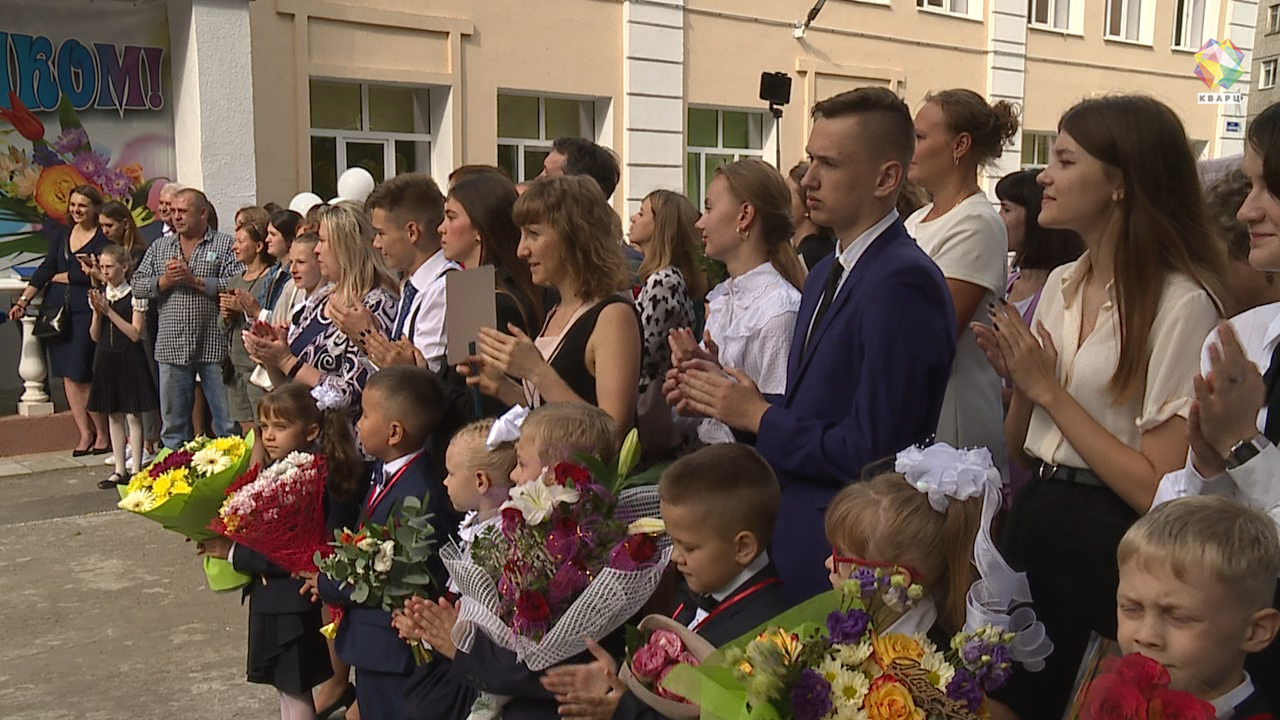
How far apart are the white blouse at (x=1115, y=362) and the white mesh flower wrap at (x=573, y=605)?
0.86 m

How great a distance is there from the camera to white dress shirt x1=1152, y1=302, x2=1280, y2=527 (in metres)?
1.87

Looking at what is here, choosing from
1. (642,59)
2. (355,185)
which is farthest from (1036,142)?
(355,185)

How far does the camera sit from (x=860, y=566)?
2.04m

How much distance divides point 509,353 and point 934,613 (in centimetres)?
142

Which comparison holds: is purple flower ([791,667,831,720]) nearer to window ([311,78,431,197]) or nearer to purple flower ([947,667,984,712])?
purple flower ([947,667,984,712])

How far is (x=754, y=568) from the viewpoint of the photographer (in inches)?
92.4

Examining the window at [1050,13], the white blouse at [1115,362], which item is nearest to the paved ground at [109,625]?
the white blouse at [1115,362]

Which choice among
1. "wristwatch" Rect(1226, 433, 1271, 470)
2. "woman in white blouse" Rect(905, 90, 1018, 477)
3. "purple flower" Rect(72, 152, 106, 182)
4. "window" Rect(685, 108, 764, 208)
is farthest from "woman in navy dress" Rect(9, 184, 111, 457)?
"wristwatch" Rect(1226, 433, 1271, 470)

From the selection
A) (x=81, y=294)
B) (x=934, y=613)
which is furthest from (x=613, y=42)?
(x=934, y=613)

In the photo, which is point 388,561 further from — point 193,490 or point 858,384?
point 858,384

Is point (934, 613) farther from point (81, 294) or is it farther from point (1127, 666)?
point (81, 294)

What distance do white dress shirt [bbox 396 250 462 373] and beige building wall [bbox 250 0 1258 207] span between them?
6.55m

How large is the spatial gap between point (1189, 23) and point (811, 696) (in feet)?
74.7

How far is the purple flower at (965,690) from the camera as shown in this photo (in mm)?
1697
